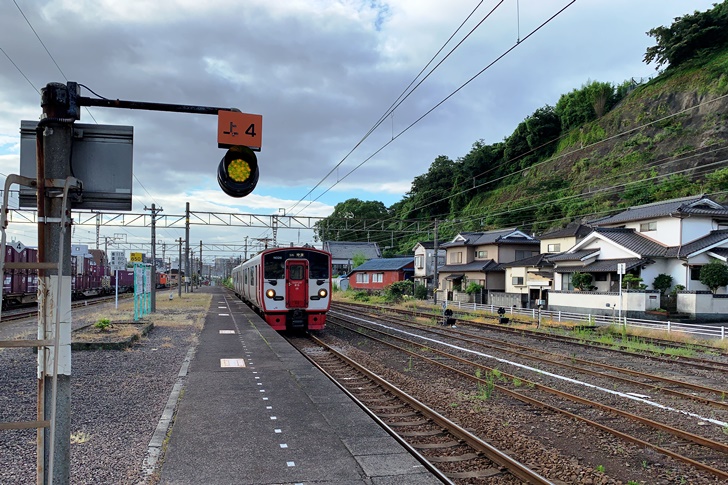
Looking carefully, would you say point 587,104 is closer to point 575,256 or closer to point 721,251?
point 575,256

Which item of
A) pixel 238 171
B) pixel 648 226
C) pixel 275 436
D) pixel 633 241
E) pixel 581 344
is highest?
→ pixel 648 226

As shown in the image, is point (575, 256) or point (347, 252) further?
point (347, 252)

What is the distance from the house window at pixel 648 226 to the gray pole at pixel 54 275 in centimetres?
2869

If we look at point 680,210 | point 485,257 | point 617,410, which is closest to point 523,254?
point 485,257

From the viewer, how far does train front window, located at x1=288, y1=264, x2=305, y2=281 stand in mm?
16984

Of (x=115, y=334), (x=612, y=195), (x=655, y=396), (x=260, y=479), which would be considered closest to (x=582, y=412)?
(x=655, y=396)

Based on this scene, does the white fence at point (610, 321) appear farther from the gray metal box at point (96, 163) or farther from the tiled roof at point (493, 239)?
the gray metal box at point (96, 163)

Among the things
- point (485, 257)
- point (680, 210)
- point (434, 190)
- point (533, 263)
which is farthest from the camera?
point (434, 190)

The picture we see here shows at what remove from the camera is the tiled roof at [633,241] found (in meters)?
25.1

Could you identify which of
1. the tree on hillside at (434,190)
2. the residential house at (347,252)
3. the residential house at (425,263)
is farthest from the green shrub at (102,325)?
the residential house at (347,252)

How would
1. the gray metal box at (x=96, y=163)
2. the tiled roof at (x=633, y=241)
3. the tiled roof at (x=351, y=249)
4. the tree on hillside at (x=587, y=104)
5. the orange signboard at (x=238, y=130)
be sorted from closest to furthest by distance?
the gray metal box at (x=96, y=163) < the orange signboard at (x=238, y=130) < the tiled roof at (x=633, y=241) < the tree on hillside at (x=587, y=104) < the tiled roof at (x=351, y=249)

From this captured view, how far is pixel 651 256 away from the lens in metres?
24.6

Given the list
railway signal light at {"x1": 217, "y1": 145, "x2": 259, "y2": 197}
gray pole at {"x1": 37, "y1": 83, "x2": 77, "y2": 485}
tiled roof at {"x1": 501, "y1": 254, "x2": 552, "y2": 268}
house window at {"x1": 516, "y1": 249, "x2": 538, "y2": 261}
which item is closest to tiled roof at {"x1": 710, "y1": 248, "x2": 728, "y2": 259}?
tiled roof at {"x1": 501, "y1": 254, "x2": 552, "y2": 268}

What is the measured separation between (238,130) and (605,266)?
986 inches
